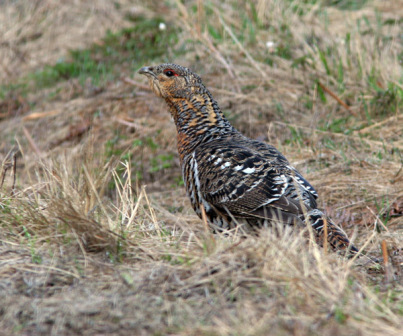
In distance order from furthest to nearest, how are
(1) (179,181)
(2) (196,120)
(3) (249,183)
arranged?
(1) (179,181) → (2) (196,120) → (3) (249,183)

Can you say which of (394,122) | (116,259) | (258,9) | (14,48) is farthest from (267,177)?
(14,48)

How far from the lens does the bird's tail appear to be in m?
3.90

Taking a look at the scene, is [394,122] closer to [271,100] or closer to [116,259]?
[271,100]

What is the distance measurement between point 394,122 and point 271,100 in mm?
1618

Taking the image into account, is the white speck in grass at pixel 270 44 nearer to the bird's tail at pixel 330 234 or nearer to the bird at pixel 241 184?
the bird at pixel 241 184

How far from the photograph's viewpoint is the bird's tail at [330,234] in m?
3.90

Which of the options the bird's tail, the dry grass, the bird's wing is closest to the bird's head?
the dry grass

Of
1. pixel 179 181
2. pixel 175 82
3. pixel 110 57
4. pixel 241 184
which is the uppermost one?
pixel 175 82

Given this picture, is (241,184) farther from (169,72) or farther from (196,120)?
(169,72)

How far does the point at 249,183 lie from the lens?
170 inches

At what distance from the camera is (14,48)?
10.5 metres

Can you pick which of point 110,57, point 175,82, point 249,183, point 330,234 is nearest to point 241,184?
point 249,183

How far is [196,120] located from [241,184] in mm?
1075

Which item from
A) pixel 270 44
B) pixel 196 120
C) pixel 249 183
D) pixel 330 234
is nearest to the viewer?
pixel 330 234
